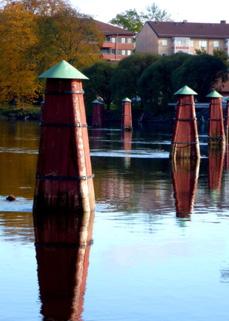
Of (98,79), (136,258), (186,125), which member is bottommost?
(136,258)

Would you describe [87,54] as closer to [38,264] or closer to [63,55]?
[63,55]

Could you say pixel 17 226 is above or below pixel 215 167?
above

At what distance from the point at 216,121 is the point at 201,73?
36919 millimetres

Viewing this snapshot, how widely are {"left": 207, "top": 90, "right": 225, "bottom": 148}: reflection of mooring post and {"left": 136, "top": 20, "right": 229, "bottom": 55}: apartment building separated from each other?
10954 centimetres

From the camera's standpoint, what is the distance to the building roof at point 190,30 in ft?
555

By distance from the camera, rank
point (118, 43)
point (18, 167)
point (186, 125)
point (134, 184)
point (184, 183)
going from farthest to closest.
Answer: point (118, 43) → point (186, 125) → point (18, 167) → point (184, 183) → point (134, 184)

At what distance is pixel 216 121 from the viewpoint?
5809cm

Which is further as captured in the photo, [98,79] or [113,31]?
[113,31]

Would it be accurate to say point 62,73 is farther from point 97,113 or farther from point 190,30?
point 190,30


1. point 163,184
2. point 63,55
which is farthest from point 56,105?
point 63,55

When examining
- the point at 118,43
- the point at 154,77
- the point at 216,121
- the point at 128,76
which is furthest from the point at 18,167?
the point at 118,43

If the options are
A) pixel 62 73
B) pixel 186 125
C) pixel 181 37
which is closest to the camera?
pixel 62 73

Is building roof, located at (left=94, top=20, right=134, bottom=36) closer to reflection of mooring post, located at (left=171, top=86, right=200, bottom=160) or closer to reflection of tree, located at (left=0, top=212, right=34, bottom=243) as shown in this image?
reflection of mooring post, located at (left=171, top=86, right=200, bottom=160)

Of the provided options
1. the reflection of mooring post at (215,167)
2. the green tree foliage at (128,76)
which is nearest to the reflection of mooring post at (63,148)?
the reflection of mooring post at (215,167)
